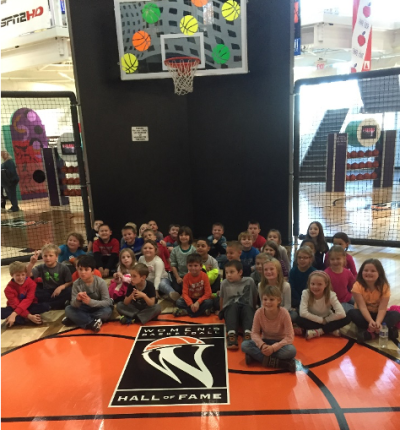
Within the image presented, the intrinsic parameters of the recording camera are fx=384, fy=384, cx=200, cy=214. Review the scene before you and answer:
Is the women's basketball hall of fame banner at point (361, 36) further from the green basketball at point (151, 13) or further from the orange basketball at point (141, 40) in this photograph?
the orange basketball at point (141, 40)

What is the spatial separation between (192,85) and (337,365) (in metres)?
4.34

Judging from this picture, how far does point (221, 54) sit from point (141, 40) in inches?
45.4

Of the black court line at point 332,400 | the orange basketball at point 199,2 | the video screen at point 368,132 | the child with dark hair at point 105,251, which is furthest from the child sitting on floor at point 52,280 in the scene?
the video screen at point 368,132

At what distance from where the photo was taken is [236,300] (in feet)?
11.7

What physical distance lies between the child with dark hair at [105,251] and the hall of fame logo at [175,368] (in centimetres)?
169

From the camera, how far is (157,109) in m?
5.89

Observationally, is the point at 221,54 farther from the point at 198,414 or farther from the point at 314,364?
the point at 198,414

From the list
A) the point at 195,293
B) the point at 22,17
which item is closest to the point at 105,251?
the point at 195,293

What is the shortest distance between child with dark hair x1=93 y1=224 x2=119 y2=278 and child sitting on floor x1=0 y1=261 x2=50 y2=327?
4.12 ft

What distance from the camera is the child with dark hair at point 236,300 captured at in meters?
3.37

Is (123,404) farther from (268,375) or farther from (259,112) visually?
(259,112)

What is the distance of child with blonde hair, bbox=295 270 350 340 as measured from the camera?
3.28 meters

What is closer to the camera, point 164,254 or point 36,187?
point 164,254

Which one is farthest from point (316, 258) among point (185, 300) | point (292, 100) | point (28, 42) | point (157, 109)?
point (28, 42)
